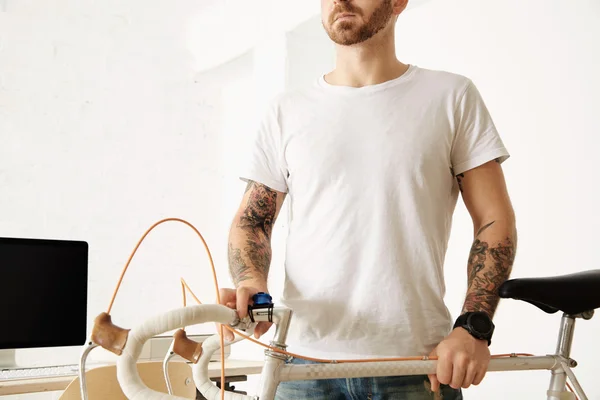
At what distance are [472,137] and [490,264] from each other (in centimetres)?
23

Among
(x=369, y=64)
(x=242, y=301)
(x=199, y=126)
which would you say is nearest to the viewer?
(x=242, y=301)

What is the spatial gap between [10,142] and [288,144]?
254 cm

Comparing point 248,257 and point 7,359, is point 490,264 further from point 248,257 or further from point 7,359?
point 7,359

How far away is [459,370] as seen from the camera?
3.21 feet

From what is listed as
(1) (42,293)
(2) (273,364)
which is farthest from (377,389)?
(1) (42,293)

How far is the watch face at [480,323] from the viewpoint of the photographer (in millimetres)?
1006

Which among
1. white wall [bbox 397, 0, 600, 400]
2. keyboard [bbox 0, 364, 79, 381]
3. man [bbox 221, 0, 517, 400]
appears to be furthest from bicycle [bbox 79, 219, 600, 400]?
keyboard [bbox 0, 364, 79, 381]

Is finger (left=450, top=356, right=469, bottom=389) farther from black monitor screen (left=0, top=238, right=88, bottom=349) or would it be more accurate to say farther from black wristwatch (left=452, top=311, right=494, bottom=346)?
black monitor screen (left=0, top=238, right=88, bottom=349)

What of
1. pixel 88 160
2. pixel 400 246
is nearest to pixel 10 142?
pixel 88 160

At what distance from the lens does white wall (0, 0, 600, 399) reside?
2.22m

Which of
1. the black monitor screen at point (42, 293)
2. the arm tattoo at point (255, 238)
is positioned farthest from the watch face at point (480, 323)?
the black monitor screen at point (42, 293)

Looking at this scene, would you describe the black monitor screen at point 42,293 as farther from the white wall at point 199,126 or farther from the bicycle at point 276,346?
the bicycle at point 276,346

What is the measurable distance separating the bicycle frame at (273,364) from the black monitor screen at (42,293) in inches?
61.7

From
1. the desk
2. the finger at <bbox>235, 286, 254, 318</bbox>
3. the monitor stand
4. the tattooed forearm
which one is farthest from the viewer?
the monitor stand
